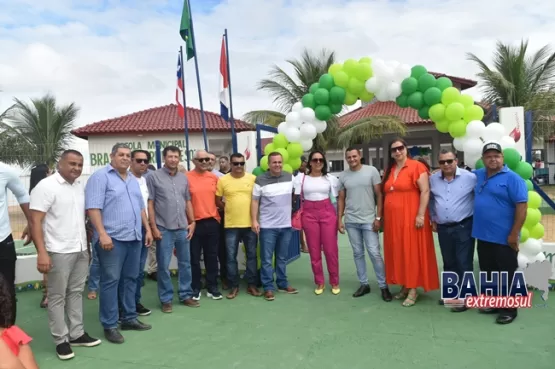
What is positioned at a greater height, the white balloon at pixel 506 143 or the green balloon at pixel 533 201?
the white balloon at pixel 506 143

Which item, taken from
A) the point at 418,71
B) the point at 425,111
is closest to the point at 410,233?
the point at 425,111

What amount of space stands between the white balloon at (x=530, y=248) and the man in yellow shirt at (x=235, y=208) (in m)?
2.85

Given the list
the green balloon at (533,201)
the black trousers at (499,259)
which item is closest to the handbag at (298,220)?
the black trousers at (499,259)

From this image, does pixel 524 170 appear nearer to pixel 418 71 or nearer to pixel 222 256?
pixel 418 71

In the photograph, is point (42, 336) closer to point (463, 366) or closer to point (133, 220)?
point (133, 220)

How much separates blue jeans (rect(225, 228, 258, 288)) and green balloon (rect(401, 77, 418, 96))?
2.43 meters

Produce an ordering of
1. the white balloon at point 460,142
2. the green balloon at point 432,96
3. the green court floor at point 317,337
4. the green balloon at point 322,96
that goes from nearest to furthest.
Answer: the green court floor at point 317,337 < the white balloon at point 460,142 < the green balloon at point 432,96 < the green balloon at point 322,96

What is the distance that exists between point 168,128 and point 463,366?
52.0 ft

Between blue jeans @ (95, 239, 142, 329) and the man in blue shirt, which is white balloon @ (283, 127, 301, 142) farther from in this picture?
blue jeans @ (95, 239, 142, 329)

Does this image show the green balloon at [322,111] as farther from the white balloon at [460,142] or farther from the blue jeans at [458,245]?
the blue jeans at [458,245]

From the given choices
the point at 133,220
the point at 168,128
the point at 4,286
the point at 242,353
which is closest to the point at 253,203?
the point at 133,220

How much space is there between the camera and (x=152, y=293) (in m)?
5.32

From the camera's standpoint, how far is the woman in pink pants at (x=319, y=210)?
494 centimetres

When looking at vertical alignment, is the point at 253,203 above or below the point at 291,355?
above
